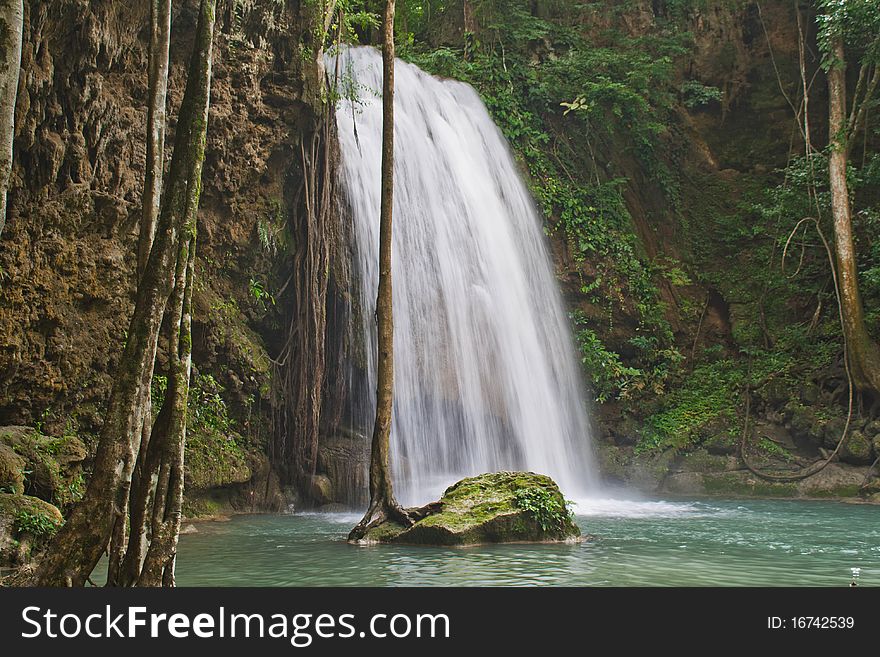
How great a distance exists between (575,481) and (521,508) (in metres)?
6.97

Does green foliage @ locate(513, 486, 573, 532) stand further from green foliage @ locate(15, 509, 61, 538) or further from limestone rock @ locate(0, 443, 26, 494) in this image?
limestone rock @ locate(0, 443, 26, 494)

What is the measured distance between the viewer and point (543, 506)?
8.55 metres

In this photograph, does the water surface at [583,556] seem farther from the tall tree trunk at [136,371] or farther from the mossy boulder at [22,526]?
the tall tree trunk at [136,371]

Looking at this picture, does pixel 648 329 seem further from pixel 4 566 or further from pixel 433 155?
pixel 4 566

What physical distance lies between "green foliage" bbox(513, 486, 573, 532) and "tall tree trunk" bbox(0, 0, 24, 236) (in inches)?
219

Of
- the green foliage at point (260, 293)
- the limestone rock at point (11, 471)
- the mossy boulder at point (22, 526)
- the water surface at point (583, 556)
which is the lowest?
the water surface at point (583, 556)

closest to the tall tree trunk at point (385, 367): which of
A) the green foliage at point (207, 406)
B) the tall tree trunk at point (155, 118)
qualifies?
the green foliage at point (207, 406)

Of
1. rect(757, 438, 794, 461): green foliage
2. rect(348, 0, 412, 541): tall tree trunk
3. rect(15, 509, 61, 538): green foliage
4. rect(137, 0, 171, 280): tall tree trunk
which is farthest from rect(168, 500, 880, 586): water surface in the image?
rect(757, 438, 794, 461): green foliage

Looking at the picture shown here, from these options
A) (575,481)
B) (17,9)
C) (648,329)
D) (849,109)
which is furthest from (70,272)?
(849,109)

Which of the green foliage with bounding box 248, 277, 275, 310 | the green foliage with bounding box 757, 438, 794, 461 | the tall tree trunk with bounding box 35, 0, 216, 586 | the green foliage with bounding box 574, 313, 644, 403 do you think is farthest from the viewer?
the green foliage with bounding box 574, 313, 644, 403

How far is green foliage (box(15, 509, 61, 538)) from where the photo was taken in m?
6.70

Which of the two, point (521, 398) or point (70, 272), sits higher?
point (70, 272)

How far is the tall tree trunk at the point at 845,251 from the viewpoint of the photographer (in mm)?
14445
